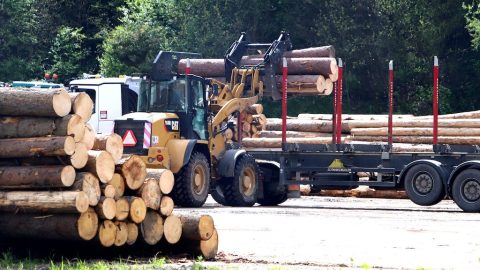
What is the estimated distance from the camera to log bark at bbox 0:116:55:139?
15859 millimetres

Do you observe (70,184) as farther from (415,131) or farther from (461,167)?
(415,131)

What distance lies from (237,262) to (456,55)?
3295cm

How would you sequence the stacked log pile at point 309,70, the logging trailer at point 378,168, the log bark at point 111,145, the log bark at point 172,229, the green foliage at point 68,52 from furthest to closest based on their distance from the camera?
the green foliage at point 68,52 → the stacked log pile at point 309,70 → the logging trailer at point 378,168 → the log bark at point 172,229 → the log bark at point 111,145

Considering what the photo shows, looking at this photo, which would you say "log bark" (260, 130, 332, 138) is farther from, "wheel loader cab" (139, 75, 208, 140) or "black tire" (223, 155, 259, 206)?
"wheel loader cab" (139, 75, 208, 140)

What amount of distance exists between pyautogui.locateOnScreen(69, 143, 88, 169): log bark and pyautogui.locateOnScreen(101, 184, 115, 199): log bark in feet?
1.33

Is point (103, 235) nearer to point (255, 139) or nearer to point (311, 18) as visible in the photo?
point (255, 139)

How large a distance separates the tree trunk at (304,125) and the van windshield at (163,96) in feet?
24.5

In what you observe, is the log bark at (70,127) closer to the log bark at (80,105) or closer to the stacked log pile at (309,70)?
the log bark at (80,105)

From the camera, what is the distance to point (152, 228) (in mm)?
16266

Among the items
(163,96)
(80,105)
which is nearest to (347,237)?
(80,105)

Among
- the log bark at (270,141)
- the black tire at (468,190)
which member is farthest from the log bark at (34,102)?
the log bark at (270,141)

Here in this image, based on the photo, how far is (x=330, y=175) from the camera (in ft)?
93.2

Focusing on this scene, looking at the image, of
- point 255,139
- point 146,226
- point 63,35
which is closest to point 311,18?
point 63,35

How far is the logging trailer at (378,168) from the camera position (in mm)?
26094
